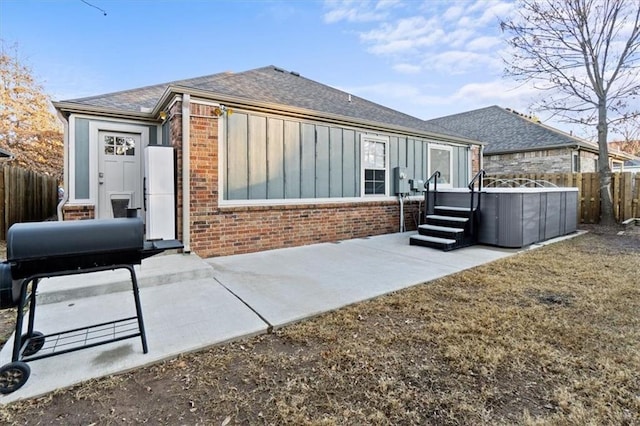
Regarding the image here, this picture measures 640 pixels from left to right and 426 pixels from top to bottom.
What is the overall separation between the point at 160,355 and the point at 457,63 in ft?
38.3

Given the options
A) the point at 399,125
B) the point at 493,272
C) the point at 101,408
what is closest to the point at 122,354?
the point at 101,408

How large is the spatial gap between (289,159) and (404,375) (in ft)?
16.2

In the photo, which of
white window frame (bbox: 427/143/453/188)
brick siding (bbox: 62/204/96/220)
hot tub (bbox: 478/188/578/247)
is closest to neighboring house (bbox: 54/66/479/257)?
brick siding (bbox: 62/204/96/220)

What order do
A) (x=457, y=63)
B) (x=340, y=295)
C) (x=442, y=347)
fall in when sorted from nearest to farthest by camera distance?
(x=442, y=347) < (x=340, y=295) < (x=457, y=63)

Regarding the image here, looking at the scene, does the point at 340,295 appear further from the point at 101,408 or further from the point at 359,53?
the point at 359,53

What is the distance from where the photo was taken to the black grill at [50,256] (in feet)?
6.75

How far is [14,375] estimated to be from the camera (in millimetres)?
2100

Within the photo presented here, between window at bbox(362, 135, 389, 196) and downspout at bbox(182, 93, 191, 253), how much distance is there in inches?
158

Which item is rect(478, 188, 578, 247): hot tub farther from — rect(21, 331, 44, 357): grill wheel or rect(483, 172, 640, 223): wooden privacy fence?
rect(21, 331, 44, 357): grill wheel

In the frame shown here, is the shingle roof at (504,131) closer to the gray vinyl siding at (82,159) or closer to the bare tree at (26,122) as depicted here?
the gray vinyl siding at (82,159)

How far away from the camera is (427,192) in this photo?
776 cm

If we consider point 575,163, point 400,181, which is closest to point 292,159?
point 400,181

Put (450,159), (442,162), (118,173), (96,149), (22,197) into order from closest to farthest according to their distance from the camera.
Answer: (96,149), (118,173), (22,197), (442,162), (450,159)

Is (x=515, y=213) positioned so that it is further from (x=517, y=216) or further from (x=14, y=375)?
(x=14, y=375)
